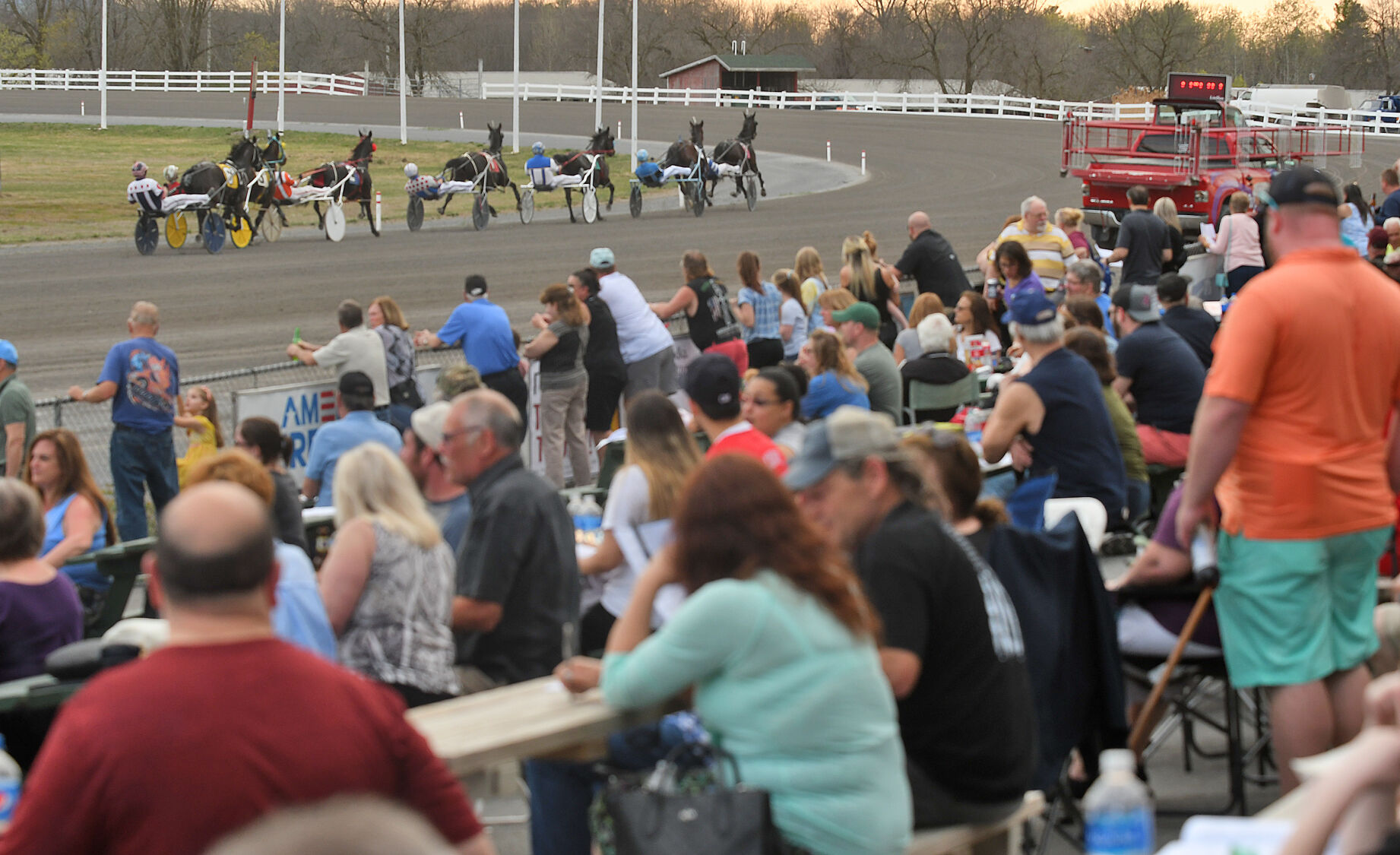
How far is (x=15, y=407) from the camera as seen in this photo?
31.8 ft

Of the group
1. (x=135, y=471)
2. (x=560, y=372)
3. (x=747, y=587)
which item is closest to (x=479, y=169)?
(x=560, y=372)

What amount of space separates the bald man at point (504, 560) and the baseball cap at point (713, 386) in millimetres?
1259

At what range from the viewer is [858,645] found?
350cm

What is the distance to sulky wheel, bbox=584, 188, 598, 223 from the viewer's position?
3172 cm

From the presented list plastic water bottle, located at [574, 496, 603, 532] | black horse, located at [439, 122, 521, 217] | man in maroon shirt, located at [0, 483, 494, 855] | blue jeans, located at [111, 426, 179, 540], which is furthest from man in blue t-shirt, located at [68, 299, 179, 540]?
black horse, located at [439, 122, 521, 217]

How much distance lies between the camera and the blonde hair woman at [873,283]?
42.5 ft

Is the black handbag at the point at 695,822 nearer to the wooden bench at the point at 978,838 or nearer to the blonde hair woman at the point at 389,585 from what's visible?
the wooden bench at the point at 978,838

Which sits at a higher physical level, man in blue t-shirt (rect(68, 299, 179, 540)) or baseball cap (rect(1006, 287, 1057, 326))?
baseball cap (rect(1006, 287, 1057, 326))

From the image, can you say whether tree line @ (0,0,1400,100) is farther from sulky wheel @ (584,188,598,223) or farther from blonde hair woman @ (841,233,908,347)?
blonde hair woman @ (841,233,908,347)

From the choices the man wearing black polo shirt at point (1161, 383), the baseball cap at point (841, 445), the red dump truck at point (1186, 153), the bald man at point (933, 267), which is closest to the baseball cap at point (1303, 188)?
the baseball cap at point (841, 445)

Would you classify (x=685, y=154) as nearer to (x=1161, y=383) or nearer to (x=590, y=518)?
(x=1161, y=383)

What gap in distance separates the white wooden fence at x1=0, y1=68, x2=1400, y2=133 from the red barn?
13142 mm

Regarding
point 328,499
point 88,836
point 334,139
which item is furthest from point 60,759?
point 334,139

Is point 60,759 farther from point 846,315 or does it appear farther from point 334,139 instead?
point 334,139
